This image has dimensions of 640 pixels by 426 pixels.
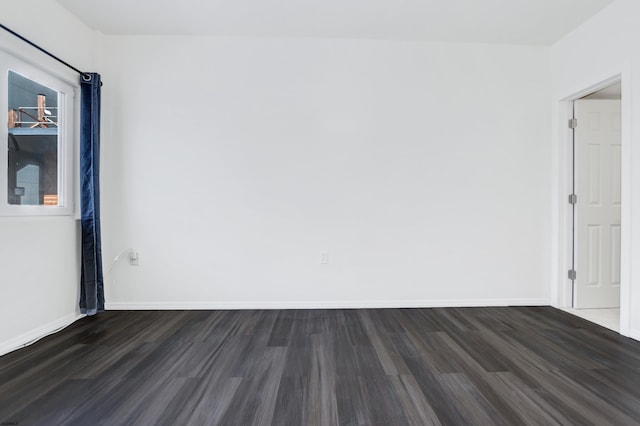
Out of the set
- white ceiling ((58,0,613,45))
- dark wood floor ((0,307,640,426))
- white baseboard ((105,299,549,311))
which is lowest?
dark wood floor ((0,307,640,426))

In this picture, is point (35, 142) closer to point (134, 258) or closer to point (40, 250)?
point (40, 250)

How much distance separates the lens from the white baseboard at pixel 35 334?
1950mm

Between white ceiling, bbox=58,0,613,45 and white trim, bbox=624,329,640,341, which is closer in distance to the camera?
white trim, bbox=624,329,640,341

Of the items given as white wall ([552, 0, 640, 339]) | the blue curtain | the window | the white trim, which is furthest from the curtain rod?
the white trim

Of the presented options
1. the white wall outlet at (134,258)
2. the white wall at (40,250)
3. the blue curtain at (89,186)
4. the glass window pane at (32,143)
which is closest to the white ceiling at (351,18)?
the white wall at (40,250)

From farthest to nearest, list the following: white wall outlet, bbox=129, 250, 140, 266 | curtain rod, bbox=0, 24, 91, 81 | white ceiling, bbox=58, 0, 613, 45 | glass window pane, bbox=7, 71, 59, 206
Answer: white wall outlet, bbox=129, 250, 140, 266 → white ceiling, bbox=58, 0, 613, 45 → glass window pane, bbox=7, 71, 59, 206 → curtain rod, bbox=0, 24, 91, 81

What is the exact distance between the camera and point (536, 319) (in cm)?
254

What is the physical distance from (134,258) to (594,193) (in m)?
4.53

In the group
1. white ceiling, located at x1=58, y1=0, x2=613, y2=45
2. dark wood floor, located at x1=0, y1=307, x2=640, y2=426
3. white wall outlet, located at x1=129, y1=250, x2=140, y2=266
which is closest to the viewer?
dark wood floor, located at x1=0, y1=307, x2=640, y2=426

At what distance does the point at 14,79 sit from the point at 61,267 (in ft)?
4.77

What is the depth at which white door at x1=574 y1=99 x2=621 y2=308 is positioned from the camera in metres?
2.77

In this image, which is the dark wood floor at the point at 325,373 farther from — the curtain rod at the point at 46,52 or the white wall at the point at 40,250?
the curtain rod at the point at 46,52

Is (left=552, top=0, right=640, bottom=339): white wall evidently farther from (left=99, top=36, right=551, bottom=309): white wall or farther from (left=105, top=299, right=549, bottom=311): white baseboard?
(left=105, top=299, right=549, bottom=311): white baseboard

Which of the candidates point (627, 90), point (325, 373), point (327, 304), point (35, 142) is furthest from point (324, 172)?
point (627, 90)
